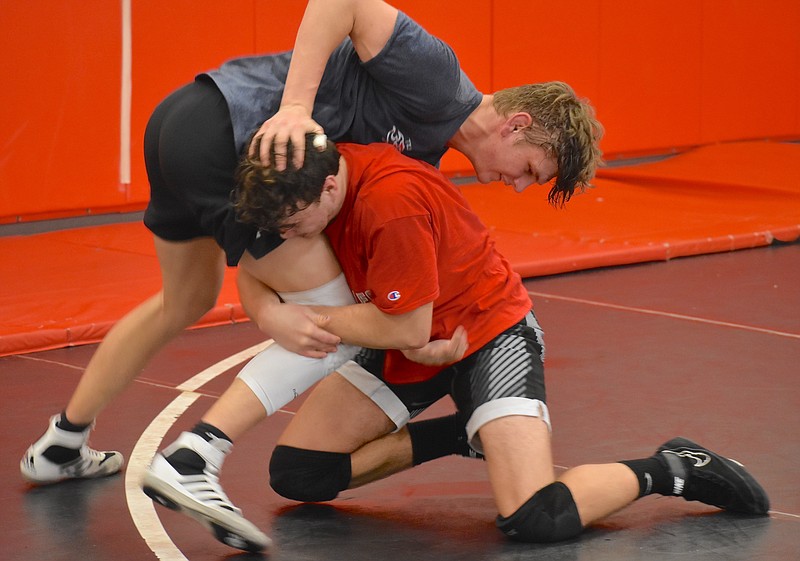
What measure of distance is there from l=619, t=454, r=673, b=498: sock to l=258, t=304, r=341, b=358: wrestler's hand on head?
731mm

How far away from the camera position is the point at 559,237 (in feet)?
20.1

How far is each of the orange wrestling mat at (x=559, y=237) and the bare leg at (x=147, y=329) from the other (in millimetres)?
1372

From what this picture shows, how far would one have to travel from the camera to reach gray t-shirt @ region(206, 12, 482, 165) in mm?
2689

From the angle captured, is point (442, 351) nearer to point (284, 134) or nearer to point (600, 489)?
point (600, 489)

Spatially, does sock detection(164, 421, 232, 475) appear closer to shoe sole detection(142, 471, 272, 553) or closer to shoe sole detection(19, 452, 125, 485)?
shoe sole detection(142, 471, 272, 553)

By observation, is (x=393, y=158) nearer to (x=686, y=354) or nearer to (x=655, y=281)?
(x=686, y=354)

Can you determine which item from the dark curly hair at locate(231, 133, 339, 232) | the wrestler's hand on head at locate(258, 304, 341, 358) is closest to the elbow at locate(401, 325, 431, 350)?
the wrestler's hand on head at locate(258, 304, 341, 358)

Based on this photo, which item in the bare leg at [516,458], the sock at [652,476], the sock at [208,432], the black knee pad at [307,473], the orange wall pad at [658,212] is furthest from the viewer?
the orange wall pad at [658,212]

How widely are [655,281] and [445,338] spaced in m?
2.83

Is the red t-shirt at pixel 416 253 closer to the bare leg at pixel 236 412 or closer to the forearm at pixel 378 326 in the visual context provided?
the forearm at pixel 378 326

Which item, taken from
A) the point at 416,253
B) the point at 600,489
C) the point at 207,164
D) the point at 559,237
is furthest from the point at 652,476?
the point at 559,237

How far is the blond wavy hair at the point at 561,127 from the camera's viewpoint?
2770 mm

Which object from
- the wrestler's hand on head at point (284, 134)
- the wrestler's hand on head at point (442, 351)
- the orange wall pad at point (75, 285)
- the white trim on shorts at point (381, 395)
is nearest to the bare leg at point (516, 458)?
the wrestler's hand on head at point (442, 351)

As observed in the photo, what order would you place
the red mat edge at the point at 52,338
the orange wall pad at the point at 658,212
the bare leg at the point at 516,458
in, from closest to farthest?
1. the bare leg at the point at 516,458
2. the red mat edge at the point at 52,338
3. the orange wall pad at the point at 658,212
